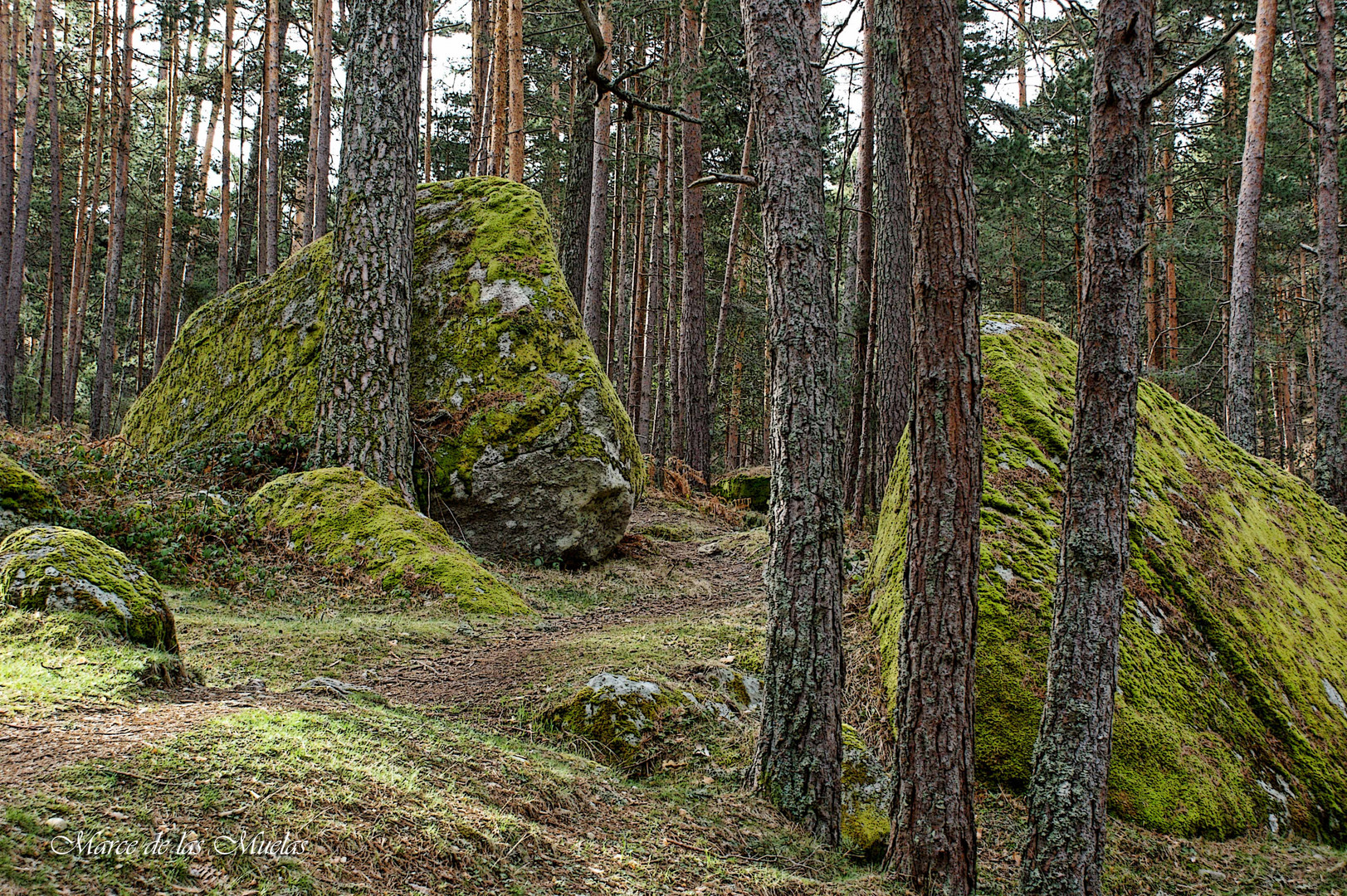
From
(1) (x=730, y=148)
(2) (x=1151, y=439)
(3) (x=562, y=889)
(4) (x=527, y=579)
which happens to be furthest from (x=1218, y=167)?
(3) (x=562, y=889)

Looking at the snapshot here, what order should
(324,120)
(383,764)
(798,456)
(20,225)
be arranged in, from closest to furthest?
1. (383,764)
2. (798,456)
3. (20,225)
4. (324,120)

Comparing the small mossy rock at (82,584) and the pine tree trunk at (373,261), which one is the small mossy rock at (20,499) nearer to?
the small mossy rock at (82,584)

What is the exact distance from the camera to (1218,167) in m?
16.2

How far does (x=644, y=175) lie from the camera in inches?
683

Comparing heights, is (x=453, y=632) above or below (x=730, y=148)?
below

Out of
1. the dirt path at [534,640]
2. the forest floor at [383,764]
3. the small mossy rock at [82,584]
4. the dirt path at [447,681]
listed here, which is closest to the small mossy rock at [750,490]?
the dirt path at [447,681]

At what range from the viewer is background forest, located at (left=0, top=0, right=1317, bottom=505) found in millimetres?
12617

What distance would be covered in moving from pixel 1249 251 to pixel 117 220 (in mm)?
23267

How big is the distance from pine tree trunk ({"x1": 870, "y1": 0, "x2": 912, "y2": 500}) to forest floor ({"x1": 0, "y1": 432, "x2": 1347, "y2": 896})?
352 cm

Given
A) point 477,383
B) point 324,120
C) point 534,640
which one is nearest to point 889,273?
point 477,383

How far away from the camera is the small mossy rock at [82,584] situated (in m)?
3.22

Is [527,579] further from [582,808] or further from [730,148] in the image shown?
[730,148]

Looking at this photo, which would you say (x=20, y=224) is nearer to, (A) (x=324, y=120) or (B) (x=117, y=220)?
(B) (x=117, y=220)

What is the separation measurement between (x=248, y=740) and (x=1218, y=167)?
2001 cm
